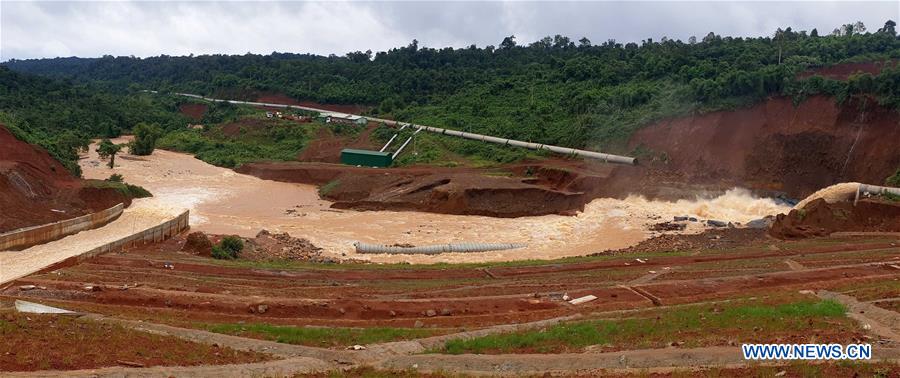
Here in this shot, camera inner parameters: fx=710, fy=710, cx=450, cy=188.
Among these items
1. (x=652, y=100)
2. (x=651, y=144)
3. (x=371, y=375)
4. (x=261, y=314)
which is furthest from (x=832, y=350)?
(x=652, y=100)

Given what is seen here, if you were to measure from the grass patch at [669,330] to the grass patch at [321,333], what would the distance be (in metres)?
1.63

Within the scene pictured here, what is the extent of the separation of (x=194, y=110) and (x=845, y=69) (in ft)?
280

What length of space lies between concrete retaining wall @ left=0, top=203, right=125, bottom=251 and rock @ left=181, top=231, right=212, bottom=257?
6271 mm

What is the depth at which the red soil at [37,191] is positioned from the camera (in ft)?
110

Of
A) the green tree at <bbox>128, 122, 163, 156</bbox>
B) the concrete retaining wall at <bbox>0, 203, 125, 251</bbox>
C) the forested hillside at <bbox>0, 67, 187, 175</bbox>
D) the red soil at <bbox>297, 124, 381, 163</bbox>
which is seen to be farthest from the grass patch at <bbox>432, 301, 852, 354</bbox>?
the green tree at <bbox>128, 122, 163, 156</bbox>

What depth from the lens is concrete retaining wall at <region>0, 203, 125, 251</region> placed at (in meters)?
29.4

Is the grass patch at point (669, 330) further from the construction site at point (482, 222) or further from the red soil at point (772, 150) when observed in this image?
the red soil at point (772, 150)

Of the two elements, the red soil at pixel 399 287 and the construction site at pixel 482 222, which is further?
the red soil at pixel 399 287

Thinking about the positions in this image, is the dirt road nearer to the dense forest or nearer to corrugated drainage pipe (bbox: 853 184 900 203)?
the dense forest

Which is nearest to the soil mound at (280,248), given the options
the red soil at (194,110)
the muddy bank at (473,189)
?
the muddy bank at (473,189)

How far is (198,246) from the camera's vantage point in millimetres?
30938

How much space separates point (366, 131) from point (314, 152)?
23.7 ft

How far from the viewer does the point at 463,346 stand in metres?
14.2

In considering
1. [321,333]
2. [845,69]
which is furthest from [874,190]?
[321,333]
